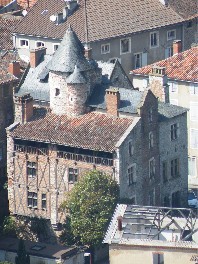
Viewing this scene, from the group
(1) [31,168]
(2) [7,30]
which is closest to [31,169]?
(1) [31,168]

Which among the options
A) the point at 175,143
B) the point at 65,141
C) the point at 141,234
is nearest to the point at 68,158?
the point at 65,141

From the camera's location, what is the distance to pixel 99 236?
13650 cm

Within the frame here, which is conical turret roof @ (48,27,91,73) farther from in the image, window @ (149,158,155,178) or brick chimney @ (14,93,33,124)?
window @ (149,158,155,178)

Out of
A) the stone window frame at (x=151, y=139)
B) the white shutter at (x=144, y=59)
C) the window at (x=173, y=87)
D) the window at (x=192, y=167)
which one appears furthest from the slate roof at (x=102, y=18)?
the stone window frame at (x=151, y=139)

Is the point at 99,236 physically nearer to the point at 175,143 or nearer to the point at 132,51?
the point at 175,143

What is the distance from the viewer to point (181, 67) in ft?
525

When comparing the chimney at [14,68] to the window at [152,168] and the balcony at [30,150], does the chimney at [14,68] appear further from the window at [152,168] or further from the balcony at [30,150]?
the window at [152,168]

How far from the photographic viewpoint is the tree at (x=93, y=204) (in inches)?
5374

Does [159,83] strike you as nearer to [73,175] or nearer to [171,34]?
[73,175]

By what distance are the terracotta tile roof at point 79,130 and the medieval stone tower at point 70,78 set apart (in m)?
1.02

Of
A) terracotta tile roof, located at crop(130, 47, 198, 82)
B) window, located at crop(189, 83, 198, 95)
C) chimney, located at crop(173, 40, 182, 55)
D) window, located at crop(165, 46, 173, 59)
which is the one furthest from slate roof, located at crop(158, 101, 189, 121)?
window, located at crop(165, 46, 173, 59)

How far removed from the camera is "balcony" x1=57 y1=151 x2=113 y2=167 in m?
138

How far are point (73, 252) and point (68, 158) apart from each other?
→ 8.08 metres

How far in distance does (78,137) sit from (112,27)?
115ft
